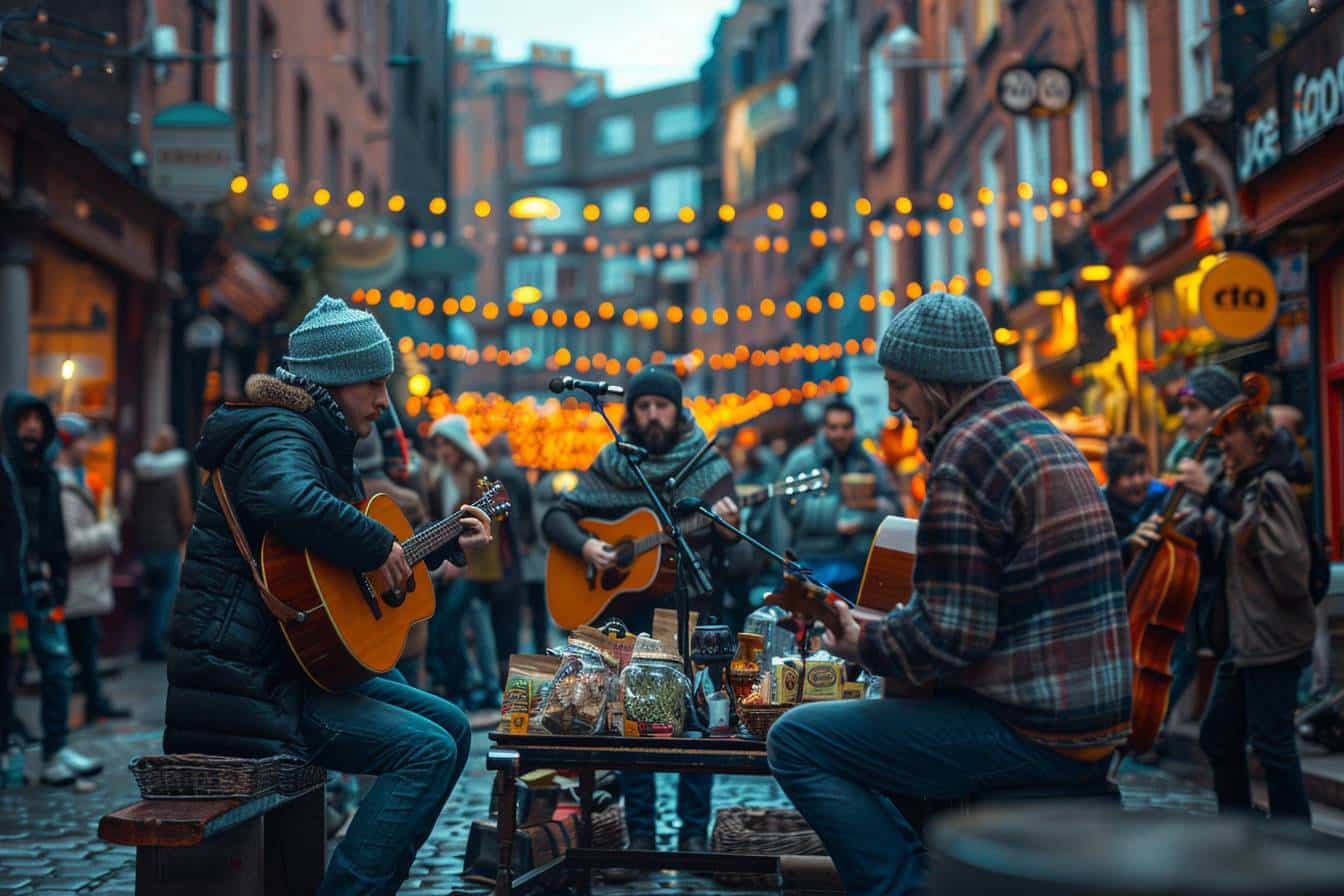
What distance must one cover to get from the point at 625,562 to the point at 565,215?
78533 millimetres

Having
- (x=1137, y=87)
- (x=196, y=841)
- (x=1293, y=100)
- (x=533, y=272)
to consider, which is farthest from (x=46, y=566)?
(x=533, y=272)

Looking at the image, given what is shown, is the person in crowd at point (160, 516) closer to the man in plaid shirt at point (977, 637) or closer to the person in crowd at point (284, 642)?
the person in crowd at point (284, 642)

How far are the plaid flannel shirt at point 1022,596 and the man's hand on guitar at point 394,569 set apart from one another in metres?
1.55

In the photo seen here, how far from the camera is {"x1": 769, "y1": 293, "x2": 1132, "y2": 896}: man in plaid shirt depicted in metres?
4.55

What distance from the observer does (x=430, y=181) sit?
140ft

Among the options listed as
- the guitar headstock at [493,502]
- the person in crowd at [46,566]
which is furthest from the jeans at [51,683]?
the guitar headstock at [493,502]

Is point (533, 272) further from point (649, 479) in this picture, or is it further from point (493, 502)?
point (493, 502)

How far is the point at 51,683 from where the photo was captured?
9.67 m

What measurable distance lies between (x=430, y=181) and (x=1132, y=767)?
34362 mm

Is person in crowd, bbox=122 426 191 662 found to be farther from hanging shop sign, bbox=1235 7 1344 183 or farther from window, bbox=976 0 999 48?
window, bbox=976 0 999 48

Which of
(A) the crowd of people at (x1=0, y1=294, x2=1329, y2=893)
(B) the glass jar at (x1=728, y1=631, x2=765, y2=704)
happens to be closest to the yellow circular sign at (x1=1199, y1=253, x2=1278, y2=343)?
(A) the crowd of people at (x1=0, y1=294, x2=1329, y2=893)

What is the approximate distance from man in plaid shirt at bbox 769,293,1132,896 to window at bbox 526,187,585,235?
7980cm

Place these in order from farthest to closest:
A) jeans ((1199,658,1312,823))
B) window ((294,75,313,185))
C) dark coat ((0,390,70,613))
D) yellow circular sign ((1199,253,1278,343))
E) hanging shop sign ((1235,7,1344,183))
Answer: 1. window ((294,75,313,185))
2. yellow circular sign ((1199,253,1278,343))
3. hanging shop sign ((1235,7,1344,183))
4. dark coat ((0,390,70,613))
5. jeans ((1199,658,1312,823))

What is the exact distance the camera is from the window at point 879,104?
3381 centimetres
